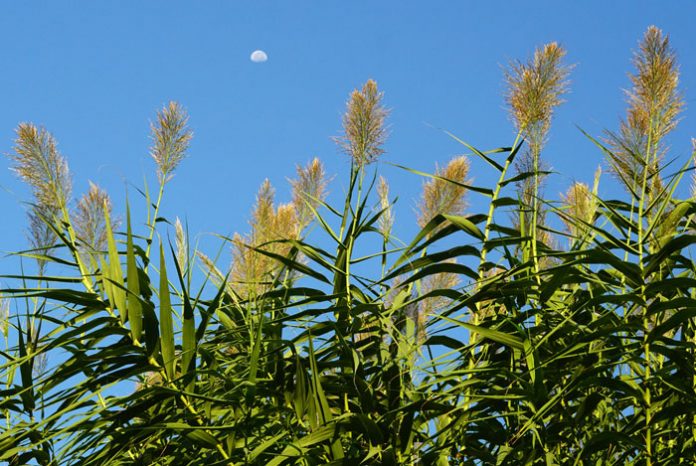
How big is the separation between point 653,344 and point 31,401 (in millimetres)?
1210

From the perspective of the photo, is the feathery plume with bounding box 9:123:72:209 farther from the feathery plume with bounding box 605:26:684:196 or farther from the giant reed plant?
the feathery plume with bounding box 605:26:684:196

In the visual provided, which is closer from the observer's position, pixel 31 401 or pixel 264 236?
pixel 31 401

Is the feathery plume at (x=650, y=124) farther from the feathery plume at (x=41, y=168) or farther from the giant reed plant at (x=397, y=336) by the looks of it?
the feathery plume at (x=41, y=168)

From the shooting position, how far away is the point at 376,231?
1.97 m

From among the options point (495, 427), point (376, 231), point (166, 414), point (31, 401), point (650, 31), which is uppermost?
point (650, 31)

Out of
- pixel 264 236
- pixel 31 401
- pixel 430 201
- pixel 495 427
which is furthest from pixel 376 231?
pixel 31 401

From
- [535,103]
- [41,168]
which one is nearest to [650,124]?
[535,103]

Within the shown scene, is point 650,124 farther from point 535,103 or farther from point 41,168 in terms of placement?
point 41,168

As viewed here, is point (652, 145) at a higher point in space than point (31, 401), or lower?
higher

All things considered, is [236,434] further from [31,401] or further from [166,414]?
[31,401]

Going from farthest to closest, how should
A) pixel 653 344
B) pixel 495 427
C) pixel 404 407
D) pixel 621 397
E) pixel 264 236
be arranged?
pixel 264 236
pixel 621 397
pixel 495 427
pixel 653 344
pixel 404 407

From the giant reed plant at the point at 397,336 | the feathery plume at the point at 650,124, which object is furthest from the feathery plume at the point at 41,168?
the feathery plume at the point at 650,124

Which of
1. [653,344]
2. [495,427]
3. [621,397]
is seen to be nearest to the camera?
[653,344]

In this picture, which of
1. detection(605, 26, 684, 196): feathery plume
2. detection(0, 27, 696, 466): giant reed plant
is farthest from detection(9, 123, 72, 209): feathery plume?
detection(605, 26, 684, 196): feathery plume
